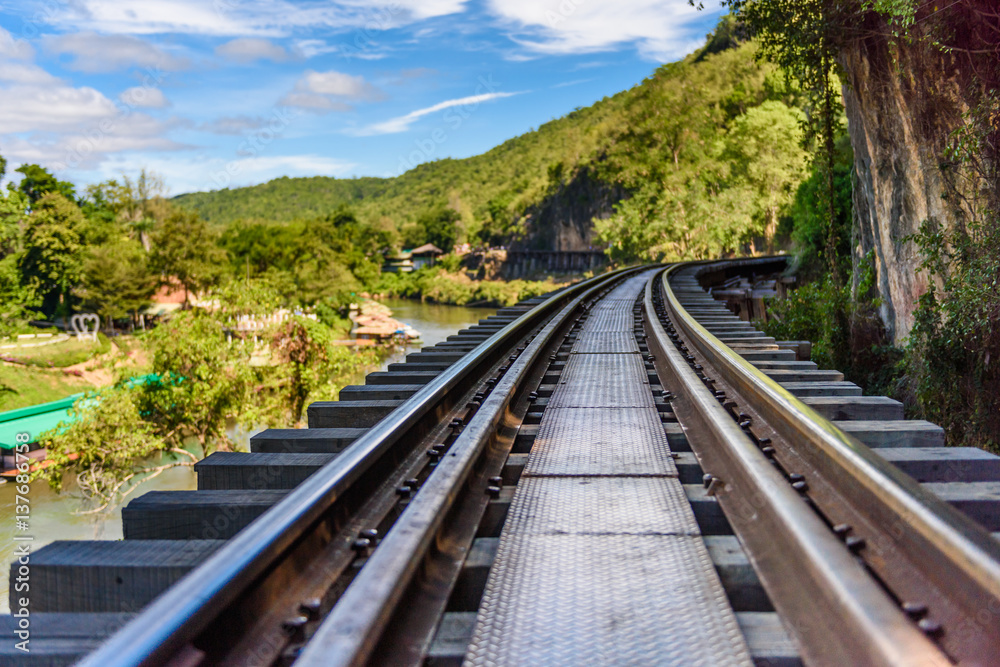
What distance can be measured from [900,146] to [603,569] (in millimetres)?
9163

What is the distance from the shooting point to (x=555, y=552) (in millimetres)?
2195

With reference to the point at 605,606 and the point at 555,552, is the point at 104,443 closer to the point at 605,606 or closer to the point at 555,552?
the point at 555,552

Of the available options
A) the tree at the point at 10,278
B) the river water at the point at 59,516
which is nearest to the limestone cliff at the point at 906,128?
the river water at the point at 59,516

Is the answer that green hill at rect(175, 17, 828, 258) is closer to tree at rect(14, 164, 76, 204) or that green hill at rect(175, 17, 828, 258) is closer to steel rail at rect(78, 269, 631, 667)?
steel rail at rect(78, 269, 631, 667)

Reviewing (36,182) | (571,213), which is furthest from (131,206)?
(571,213)

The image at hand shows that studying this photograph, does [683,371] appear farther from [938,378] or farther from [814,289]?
[814,289]

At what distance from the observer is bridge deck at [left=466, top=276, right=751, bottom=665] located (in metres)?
1.67

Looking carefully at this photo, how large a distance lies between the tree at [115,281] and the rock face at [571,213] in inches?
2063

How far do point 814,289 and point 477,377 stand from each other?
10.9 metres

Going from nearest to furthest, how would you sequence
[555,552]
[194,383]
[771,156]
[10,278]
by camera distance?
[555,552] < [194,383] < [10,278] < [771,156]

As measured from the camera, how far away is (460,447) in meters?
2.84

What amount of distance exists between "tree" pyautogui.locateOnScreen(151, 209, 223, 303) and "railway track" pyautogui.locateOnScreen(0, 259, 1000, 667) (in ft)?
178

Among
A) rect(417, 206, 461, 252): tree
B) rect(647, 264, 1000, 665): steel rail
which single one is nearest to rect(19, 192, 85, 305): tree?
rect(647, 264, 1000, 665): steel rail

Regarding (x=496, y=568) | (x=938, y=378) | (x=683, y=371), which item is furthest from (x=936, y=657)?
(x=938, y=378)
